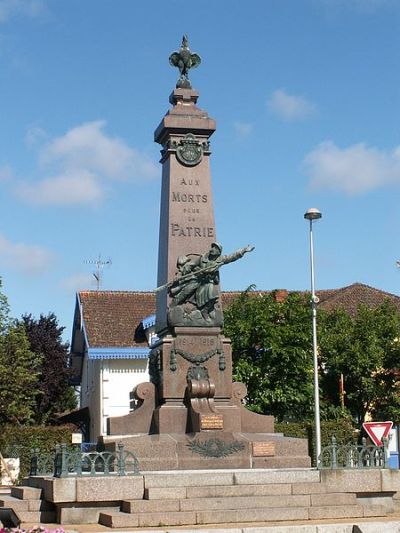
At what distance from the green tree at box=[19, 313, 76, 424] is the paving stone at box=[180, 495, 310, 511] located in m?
31.5

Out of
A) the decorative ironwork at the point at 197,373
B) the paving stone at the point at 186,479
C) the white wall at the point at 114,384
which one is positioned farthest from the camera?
the white wall at the point at 114,384

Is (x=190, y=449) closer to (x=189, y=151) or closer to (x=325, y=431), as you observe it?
(x=189, y=151)

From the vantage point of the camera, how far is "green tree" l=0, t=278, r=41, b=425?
39.2 meters

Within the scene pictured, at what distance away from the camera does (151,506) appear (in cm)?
1545

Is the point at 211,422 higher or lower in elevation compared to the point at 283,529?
higher

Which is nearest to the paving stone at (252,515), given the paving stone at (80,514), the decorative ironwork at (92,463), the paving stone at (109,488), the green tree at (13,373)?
the paving stone at (109,488)

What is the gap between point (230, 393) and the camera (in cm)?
1972

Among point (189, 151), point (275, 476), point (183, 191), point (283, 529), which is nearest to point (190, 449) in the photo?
point (275, 476)

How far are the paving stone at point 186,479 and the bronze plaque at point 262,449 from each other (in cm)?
171

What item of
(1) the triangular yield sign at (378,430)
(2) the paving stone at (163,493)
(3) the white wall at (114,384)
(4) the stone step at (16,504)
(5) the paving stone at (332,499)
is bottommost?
(4) the stone step at (16,504)

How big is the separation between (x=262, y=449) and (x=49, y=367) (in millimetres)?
30771

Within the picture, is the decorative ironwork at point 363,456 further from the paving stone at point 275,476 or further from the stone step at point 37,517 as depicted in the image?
the stone step at point 37,517

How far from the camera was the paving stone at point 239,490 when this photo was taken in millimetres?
16172

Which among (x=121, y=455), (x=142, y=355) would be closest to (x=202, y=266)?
(x=121, y=455)
